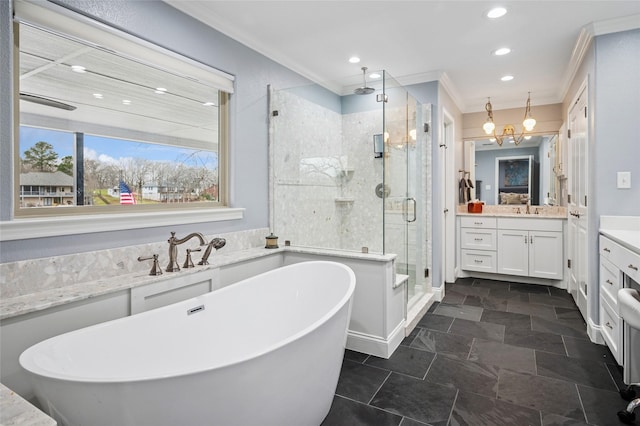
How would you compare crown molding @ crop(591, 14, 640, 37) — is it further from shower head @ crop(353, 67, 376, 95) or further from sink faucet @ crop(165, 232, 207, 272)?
sink faucet @ crop(165, 232, 207, 272)

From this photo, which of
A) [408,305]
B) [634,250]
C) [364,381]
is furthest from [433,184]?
[364,381]

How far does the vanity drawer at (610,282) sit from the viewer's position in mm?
2238

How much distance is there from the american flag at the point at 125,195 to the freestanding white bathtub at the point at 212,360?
2.56 ft

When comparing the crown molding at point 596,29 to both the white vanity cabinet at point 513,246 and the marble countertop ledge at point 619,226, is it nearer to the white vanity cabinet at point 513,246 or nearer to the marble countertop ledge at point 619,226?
the marble countertop ledge at point 619,226

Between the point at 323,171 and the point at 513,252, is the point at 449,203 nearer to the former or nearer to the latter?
the point at 513,252

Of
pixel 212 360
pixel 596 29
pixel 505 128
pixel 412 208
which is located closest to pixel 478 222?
pixel 505 128

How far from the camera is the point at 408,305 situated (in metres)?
3.16

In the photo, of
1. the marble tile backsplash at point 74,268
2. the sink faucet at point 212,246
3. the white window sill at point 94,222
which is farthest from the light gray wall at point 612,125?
the marble tile backsplash at point 74,268

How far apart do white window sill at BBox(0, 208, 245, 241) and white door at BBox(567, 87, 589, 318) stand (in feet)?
10.3

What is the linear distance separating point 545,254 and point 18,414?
4978 millimetres

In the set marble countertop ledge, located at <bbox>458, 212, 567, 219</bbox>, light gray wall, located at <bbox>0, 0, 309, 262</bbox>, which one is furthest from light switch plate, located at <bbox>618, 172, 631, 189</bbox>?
light gray wall, located at <bbox>0, 0, 309, 262</bbox>

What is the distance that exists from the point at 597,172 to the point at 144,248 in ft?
10.9

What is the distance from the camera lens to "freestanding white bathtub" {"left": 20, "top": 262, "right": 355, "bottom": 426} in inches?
41.0

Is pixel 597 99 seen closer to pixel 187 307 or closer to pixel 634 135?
pixel 634 135
